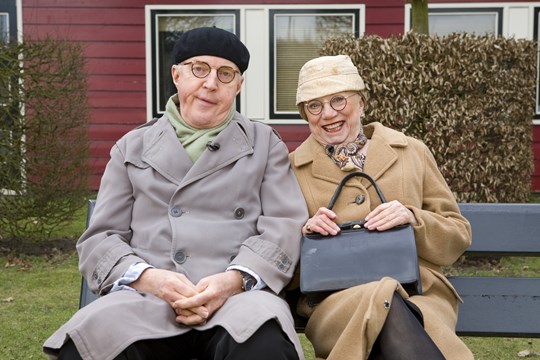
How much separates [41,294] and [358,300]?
386cm

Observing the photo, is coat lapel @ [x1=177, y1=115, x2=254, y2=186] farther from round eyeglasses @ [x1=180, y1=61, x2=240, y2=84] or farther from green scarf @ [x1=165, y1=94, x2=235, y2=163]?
round eyeglasses @ [x1=180, y1=61, x2=240, y2=84]

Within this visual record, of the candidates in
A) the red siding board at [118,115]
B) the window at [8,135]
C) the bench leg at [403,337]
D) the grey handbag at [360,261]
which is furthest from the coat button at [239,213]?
the red siding board at [118,115]

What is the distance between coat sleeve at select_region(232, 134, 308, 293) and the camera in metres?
2.90

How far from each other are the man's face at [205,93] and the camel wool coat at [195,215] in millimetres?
73

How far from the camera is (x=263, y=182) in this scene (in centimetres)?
310

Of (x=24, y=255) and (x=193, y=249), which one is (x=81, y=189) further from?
(x=193, y=249)

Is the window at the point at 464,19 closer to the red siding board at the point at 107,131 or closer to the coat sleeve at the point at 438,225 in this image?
the red siding board at the point at 107,131

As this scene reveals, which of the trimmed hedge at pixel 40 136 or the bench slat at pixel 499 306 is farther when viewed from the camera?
the trimmed hedge at pixel 40 136

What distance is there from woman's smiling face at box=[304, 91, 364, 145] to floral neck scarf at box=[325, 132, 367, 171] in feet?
0.07

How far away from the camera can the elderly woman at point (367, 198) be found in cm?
277

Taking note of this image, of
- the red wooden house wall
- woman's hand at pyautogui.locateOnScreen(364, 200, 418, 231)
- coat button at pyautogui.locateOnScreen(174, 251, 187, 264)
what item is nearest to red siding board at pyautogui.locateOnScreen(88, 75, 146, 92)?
the red wooden house wall

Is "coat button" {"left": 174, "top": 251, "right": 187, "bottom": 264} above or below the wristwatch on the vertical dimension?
above

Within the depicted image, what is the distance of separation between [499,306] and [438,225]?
0.59 m

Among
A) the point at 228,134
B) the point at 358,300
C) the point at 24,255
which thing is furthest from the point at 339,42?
the point at 358,300
